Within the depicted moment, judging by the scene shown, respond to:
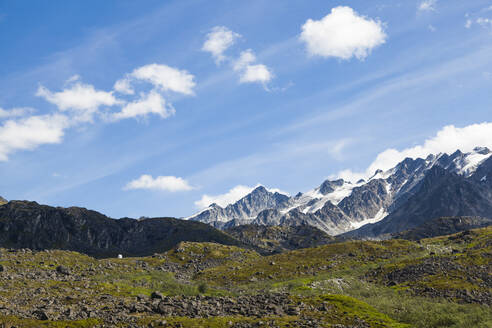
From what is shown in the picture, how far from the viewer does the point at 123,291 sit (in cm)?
10550

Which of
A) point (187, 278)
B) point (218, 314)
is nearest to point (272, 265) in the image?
point (187, 278)

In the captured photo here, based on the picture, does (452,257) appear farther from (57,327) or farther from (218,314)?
(57,327)

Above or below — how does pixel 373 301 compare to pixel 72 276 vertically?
below

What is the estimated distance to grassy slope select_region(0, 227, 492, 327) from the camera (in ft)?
268

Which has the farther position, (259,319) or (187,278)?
(187,278)

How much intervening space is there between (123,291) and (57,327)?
46.6 m

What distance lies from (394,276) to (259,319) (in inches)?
3411

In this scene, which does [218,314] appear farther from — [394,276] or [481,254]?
[481,254]

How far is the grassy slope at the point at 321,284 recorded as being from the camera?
3212 inches

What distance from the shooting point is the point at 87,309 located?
69.6 meters

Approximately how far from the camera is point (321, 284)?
133 m

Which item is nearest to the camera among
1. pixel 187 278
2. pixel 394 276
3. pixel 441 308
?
pixel 441 308

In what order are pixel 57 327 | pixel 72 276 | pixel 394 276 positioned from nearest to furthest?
pixel 57 327
pixel 72 276
pixel 394 276

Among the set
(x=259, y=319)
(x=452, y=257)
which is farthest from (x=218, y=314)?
(x=452, y=257)
